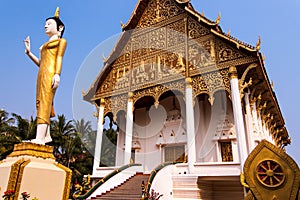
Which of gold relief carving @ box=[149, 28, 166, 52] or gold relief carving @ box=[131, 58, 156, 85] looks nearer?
gold relief carving @ box=[131, 58, 156, 85]

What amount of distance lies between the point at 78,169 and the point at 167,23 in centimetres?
1435

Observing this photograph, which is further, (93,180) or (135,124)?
(135,124)

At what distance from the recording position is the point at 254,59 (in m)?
8.46

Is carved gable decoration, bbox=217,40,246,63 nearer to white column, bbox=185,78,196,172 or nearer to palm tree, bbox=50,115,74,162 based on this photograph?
white column, bbox=185,78,196,172

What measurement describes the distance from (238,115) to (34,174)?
6.65 metres

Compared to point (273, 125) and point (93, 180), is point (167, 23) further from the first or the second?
point (273, 125)

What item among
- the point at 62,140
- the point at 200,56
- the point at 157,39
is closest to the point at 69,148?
the point at 62,140

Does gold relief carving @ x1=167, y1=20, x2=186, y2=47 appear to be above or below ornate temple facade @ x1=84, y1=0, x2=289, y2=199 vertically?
above

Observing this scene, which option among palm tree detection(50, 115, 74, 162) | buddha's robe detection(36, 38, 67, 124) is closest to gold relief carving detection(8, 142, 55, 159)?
buddha's robe detection(36, 38, 67, 124)

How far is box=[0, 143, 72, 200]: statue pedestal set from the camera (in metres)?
3.02

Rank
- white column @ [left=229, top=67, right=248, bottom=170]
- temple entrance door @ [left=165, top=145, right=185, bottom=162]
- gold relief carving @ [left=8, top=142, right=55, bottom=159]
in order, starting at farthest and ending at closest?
1. temple entrance door @ [left=165, top=145, right=185, bottom=162]
2. white column @ [left=229, top=67, right=248, bottom=170]
3. gold relief carving @ [left=8, top=142, right=55, bottom=159]

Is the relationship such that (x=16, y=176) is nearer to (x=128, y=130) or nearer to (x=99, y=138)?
(x=128, y=130)

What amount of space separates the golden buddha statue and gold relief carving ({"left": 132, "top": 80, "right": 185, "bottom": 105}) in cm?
619

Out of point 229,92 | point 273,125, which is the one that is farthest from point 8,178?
point 273,125
